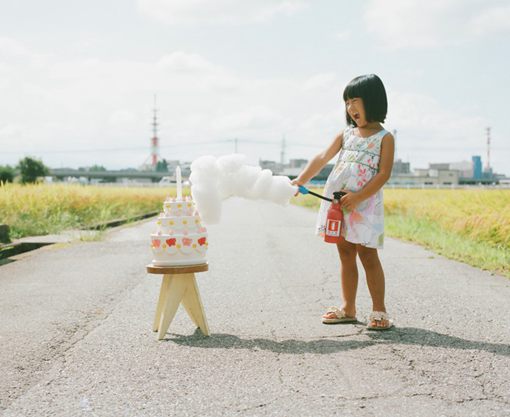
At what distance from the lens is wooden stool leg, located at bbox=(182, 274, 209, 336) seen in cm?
405

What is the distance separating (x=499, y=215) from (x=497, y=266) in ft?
9.94

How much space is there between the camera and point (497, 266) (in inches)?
298

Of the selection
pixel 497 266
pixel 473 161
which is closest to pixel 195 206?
pixel 497 266

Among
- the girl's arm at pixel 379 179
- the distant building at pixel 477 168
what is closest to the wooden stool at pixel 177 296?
the girl's arm at pixel 379 179

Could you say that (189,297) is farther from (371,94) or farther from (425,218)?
(425,218)

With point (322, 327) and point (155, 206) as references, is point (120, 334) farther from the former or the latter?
point (155, 206)

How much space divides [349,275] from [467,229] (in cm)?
750

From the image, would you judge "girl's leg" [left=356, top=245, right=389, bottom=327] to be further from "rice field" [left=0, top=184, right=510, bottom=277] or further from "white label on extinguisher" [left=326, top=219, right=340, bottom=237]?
"rice field" [left=0, top=184, right=510, bottom=277]

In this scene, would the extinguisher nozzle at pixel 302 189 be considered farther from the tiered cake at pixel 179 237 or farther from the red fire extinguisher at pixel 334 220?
the tiered cake at pixel 179 237

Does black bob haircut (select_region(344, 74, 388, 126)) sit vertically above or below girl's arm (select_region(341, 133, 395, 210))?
above

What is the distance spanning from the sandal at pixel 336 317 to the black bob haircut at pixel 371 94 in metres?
1.43

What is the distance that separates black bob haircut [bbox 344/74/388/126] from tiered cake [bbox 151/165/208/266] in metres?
1.39

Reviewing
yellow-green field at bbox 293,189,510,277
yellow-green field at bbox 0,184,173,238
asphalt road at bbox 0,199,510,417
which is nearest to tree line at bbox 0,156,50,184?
yellow-green field at bbox 0,184,173,238

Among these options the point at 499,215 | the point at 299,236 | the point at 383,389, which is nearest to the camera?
the point at 383,389
